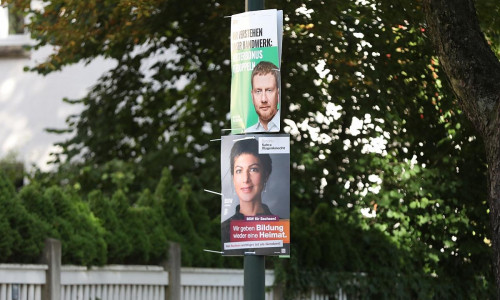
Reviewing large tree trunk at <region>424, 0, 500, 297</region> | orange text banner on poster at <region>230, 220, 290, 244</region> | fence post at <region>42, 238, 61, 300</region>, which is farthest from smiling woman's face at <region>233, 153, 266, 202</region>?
fence post at <region>42, 238, 61, 300</region>

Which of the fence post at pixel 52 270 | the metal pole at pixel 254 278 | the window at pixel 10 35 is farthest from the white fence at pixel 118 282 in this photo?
the window at pixel 10 35

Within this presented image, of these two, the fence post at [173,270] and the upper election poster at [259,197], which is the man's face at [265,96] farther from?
the fence post at [173,270]

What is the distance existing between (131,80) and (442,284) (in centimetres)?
591

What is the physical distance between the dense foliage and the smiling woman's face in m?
3.81

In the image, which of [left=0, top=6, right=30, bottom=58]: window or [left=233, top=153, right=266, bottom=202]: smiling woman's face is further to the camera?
[left=0, top=6, right=30, bottom=58]: window

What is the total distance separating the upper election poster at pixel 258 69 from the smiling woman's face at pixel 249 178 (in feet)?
0.66

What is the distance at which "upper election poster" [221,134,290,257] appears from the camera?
8.02m

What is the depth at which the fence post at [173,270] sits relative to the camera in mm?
12516

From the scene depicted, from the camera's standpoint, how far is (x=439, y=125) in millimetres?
14977

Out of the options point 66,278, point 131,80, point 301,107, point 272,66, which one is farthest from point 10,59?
point 272,66

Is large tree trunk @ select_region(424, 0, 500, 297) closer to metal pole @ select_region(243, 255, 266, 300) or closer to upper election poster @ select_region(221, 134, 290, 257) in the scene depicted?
upper election poster @ select_region(221, 134, 290, 257)

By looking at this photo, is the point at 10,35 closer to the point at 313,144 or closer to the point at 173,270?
the point at 313,144

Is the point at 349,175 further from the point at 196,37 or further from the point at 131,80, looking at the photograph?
the point at 131,80

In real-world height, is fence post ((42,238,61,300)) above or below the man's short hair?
below
